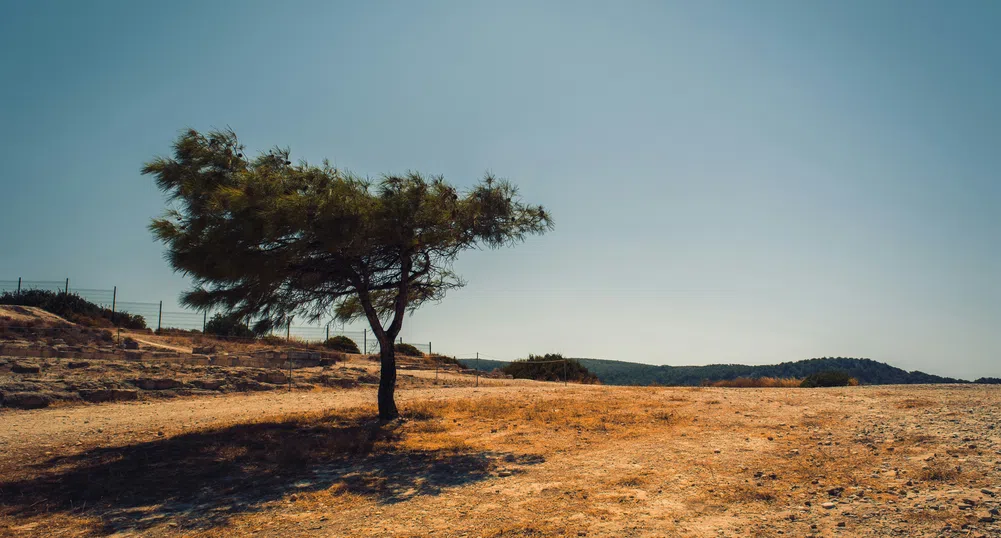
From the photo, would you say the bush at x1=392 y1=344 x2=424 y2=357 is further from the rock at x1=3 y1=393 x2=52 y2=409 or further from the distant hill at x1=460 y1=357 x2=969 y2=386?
the rock at x1=3 y1=393 x2=52 y2=409

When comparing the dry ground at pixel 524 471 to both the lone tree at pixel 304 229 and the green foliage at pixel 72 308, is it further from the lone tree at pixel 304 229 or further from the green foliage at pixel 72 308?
the green foliage at pixel 72 308

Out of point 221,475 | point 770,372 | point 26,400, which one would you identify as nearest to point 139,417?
point 26,400

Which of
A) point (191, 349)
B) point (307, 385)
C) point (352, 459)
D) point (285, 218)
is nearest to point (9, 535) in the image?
point (352, 459)

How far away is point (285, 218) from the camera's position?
12.0 metres

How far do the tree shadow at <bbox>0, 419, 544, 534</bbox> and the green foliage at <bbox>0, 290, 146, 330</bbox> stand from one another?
23066 mm

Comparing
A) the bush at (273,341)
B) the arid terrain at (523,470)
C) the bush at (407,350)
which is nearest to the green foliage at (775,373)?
the bush at (407,350)

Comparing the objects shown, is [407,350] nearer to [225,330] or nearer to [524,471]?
[225,330]

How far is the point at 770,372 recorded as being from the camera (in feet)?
154

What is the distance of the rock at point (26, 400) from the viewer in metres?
16.0

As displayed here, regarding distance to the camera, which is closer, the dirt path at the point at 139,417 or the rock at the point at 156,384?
the dirt path at the point at 139,417

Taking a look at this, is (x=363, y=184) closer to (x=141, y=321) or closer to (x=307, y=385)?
(x=307, y=385)

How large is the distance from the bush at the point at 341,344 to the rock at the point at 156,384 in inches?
650

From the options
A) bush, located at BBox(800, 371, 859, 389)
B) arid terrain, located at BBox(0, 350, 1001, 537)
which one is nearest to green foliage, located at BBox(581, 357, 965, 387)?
bush, located at BBox(800, 371, 859, 389)

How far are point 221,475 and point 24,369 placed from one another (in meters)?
13.4
